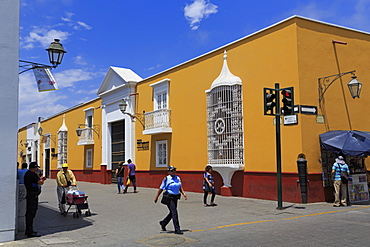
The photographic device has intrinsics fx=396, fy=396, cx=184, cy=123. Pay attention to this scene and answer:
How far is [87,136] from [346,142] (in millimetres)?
18718

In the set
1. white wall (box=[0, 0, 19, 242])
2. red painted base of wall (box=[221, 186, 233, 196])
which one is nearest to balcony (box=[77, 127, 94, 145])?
red painted base of wall (box=[221, 186, 233, 196])

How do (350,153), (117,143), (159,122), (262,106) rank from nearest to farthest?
(350,153)
(262,106)
(159,122)
(117,143)

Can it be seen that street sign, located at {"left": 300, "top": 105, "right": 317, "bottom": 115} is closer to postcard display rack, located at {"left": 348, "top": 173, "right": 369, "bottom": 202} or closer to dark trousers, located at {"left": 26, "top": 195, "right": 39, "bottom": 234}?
postcard display rack, located at {"left": 348, "top": 173, "right": 369, "bottom": 202}

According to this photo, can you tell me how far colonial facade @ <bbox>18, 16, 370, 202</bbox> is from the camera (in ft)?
42.2

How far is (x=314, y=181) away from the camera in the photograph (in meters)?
12.6

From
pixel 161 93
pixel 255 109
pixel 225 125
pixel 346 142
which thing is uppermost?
pixel 161 93

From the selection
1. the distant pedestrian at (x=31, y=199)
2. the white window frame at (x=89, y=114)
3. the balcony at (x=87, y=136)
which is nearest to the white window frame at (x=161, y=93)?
the balcony at (x=87, y=136)

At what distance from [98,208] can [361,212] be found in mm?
7889

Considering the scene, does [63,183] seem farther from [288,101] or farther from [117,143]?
[117,143]

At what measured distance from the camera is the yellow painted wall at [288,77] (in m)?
12.8

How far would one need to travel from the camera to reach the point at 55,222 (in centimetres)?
1038

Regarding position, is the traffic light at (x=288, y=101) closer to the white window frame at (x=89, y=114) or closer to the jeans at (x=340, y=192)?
the jeans at (x=340, y=192)

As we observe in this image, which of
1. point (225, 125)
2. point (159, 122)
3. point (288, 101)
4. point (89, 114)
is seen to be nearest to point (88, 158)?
point (89, 114)

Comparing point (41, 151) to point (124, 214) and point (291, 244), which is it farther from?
point (291, 244)
